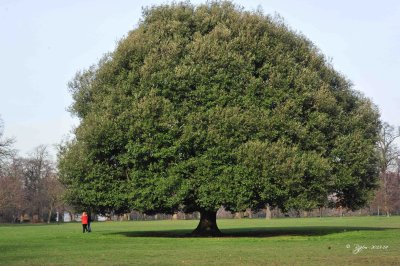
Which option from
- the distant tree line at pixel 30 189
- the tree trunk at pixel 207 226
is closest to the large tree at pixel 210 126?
the tree trunk at pixel 207 226

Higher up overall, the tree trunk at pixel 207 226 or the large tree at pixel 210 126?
the large tree at pixel 210 126

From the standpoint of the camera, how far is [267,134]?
38562 millimetres

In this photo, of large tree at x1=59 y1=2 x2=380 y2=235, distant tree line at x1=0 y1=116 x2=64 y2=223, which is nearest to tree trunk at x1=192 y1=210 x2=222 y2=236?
large tree at x1=59 y1=2 x2=380 y2=235

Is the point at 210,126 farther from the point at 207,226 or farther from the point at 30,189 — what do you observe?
the point at 30,189

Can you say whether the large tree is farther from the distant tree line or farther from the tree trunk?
the distant tree line

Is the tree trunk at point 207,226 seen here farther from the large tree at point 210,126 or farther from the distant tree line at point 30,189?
the distant tree line at point 30,189

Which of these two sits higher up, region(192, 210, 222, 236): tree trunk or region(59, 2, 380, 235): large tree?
region(59, 2, 380, 235): large tree

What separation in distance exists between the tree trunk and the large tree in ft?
0.33

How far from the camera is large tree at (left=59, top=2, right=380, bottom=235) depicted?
1481 inches

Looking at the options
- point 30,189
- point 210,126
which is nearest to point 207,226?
point 210,126

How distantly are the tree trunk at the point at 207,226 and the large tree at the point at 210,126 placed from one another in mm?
100

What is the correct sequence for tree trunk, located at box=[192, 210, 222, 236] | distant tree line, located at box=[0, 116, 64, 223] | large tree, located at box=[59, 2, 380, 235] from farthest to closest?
distant tree line, located at box=[0, 116, 64, 223] < tree trunk, located at box=[192, 210, 222, 236] < large tree, located at box=[59, 2, 380, 235]

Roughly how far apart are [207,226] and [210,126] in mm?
9645

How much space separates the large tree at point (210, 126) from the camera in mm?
37625
